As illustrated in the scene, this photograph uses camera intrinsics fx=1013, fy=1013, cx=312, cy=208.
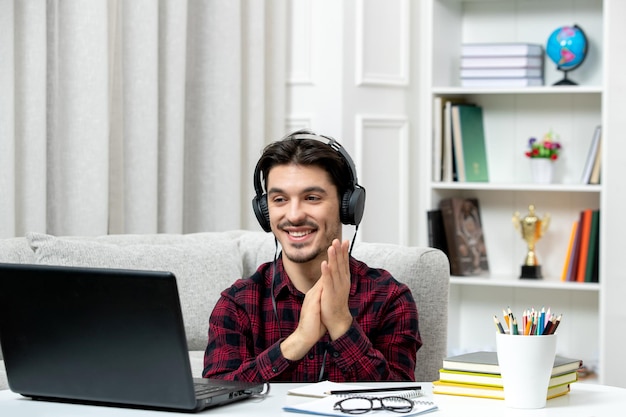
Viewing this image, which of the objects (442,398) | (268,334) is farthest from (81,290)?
(268,334)

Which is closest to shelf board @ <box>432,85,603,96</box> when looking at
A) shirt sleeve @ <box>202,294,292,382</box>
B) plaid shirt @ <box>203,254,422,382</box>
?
plaid shirt @ <box>203,254,422,382</box>

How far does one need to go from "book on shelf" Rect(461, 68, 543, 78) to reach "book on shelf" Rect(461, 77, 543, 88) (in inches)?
0.5

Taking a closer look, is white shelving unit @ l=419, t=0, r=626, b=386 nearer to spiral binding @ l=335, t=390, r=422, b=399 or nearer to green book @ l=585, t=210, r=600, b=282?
green book @ l=585, t=210, r=600, b=282

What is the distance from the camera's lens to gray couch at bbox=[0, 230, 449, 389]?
222cm

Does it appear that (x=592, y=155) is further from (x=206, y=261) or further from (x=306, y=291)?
(x=306, y=291)

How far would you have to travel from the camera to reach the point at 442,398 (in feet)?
4.76

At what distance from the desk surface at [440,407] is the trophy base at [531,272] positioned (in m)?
2.34

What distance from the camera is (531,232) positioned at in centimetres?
384

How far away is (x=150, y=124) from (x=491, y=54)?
1401 millimetres

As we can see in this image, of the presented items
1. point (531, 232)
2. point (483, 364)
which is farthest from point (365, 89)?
point (483, 364)

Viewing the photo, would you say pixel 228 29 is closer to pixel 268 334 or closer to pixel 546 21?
pixel 546 21

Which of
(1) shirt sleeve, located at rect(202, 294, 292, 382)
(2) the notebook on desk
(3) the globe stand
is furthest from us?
(3) the globe stand

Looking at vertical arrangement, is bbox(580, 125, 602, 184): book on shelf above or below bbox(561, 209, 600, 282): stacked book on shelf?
above

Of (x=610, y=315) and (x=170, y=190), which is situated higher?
(x=170, y=190)
